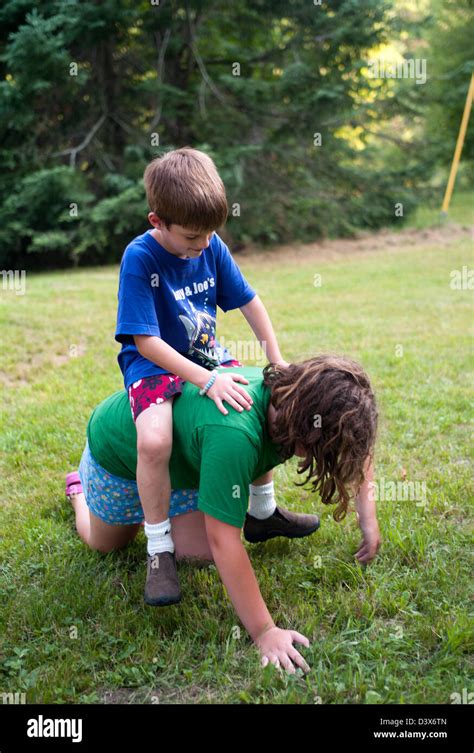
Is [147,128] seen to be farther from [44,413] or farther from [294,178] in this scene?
[44,413]

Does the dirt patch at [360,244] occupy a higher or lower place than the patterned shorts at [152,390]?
higher

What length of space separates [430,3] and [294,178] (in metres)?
10.1

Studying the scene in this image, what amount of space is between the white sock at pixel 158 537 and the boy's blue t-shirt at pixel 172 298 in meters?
0.49

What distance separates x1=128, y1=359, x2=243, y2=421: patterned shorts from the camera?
2281mm

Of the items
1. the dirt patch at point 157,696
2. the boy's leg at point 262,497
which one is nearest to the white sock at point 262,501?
the boy's leg at point 262,497

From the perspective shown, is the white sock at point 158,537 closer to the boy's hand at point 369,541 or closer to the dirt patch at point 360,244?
the boy's hand at point 369,541

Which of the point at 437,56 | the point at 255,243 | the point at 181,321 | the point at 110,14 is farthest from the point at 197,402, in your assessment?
the point at 437,56

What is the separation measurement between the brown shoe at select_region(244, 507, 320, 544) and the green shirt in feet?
1.02

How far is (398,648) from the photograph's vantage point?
215cm

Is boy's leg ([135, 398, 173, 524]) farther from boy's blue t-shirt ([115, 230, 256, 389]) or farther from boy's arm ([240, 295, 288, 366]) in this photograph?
boy's arm ([240, 295, 288, 366])

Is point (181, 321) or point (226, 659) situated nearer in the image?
point (226, 659)

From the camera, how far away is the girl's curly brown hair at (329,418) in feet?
6.54

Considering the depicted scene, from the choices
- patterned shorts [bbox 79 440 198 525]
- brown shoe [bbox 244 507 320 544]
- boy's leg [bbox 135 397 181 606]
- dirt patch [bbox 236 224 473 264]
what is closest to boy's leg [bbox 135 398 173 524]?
boy's leg [bbox 135 397 181 606]

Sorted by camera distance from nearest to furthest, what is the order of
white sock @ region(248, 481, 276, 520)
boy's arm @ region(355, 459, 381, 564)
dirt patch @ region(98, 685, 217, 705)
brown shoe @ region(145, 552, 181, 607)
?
dirt patch @ region(98, 685, 217, 705) < brown shoe @ region(145, 552, 181, 607) < boy's arm @ region(355, 459, 381, 564) < white sock @ region(248, 481, 276, 520)
